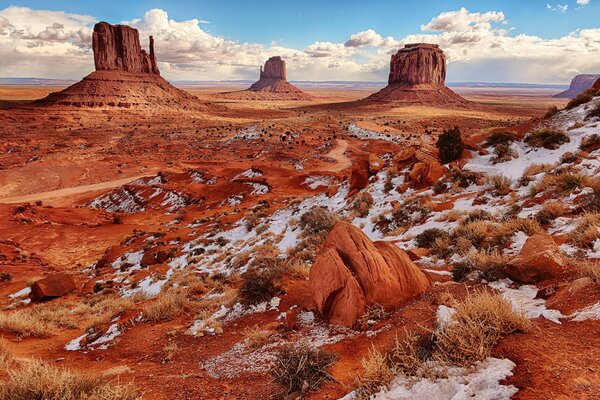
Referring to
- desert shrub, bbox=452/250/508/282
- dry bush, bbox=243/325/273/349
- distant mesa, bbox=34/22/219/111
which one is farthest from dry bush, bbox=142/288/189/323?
distant mesa, bbox=34/22/219/111

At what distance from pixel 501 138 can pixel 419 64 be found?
118 metres

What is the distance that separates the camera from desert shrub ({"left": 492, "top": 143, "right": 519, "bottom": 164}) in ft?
45.2

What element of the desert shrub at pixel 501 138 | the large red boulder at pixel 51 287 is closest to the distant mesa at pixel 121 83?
the large red boulder at pixel 51 287

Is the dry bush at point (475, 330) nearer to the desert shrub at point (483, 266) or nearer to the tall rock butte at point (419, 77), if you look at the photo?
the desert shrub at point (483, 266)

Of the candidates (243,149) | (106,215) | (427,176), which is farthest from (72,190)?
(427,176)

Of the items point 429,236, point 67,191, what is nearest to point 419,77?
point 67,191

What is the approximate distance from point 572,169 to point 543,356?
29.8 ft

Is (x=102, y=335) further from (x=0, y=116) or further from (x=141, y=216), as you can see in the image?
(x=0, y=116)

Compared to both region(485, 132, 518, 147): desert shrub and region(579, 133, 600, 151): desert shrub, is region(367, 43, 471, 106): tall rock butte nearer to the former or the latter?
region(485, 132, 518, 147): desert shrub

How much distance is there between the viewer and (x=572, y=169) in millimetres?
10094

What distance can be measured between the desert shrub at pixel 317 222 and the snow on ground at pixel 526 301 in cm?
749

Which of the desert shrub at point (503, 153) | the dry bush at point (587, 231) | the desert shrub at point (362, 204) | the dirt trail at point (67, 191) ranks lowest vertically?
the dirt trail at point (67, 191)

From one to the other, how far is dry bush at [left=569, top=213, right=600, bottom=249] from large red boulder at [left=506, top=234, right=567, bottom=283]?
772mm

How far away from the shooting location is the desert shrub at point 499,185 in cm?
1058
